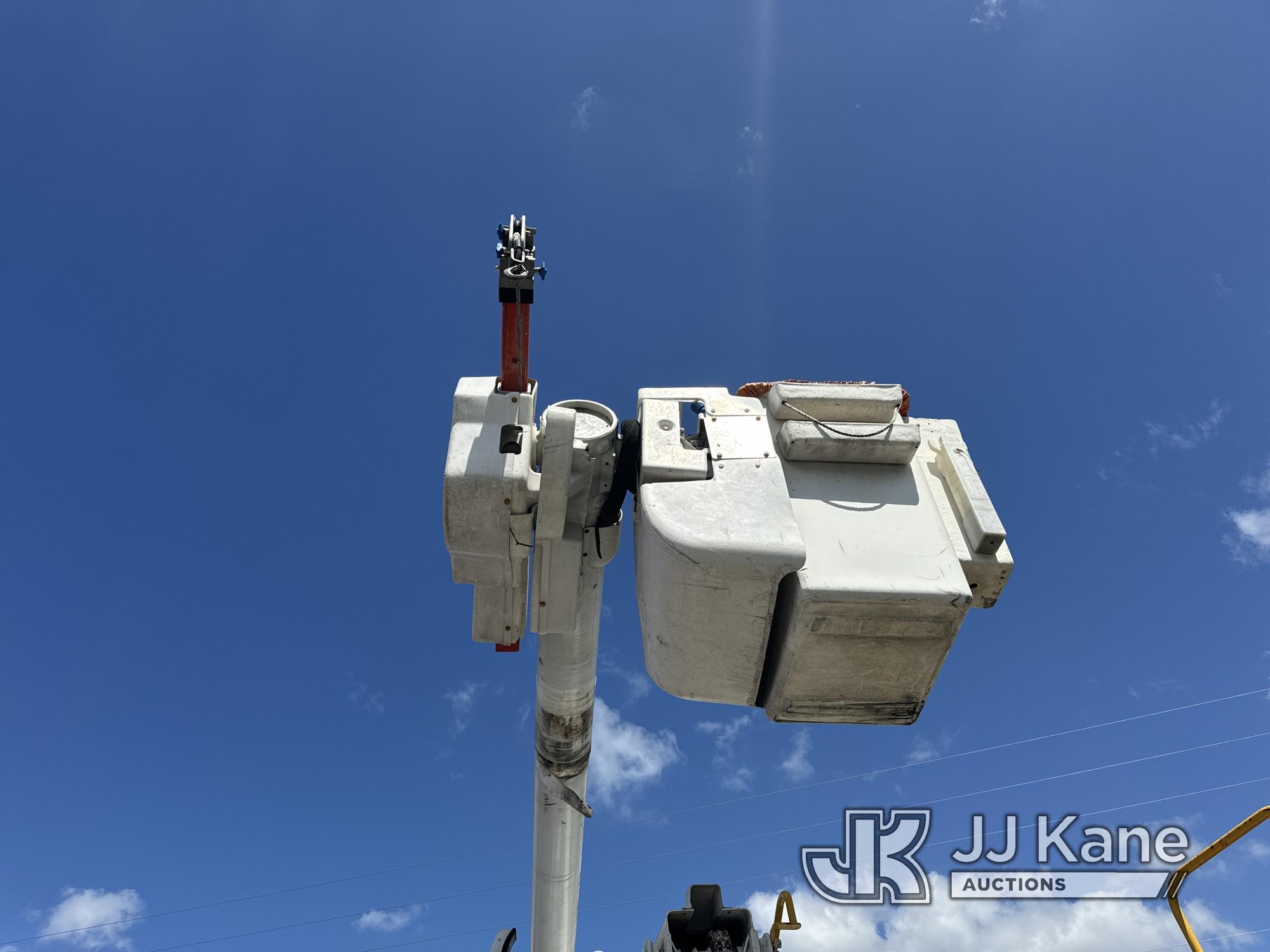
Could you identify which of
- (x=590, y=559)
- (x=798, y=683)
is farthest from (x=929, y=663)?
(x=590, y=559)

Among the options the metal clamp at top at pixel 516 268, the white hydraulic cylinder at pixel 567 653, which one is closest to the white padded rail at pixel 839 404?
the white hydraulic cylinder at pixel 567 653

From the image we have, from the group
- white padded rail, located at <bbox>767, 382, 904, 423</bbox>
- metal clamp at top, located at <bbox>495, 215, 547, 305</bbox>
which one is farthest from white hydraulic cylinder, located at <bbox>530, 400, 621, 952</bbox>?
white padded rail, located at <bbox>767, 382, 904, 423</bbox>

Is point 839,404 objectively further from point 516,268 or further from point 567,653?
point 567,653

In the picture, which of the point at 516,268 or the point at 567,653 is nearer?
the point at 516,268

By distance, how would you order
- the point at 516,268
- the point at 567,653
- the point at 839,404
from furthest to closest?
the point at 567,653 < the point at 516,268 < the point at 839,404

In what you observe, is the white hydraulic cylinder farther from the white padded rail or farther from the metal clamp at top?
the white padded rail

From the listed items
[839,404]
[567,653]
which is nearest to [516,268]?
[839,404]

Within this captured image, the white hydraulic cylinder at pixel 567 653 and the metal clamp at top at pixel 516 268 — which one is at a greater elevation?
the metal clamp at top at pixel 516 268

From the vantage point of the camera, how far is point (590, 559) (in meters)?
6.91

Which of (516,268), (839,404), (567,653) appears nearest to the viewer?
(839,404)

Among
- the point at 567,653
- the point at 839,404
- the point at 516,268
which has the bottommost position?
the point at 567,653

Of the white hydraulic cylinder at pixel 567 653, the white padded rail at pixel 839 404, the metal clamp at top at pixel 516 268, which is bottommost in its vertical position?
the white hydraulic cylinder at pixel 567 653

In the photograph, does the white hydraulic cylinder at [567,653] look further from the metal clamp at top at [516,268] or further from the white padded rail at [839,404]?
the white padded rail at [839,404]

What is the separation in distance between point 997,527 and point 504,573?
4055mm
